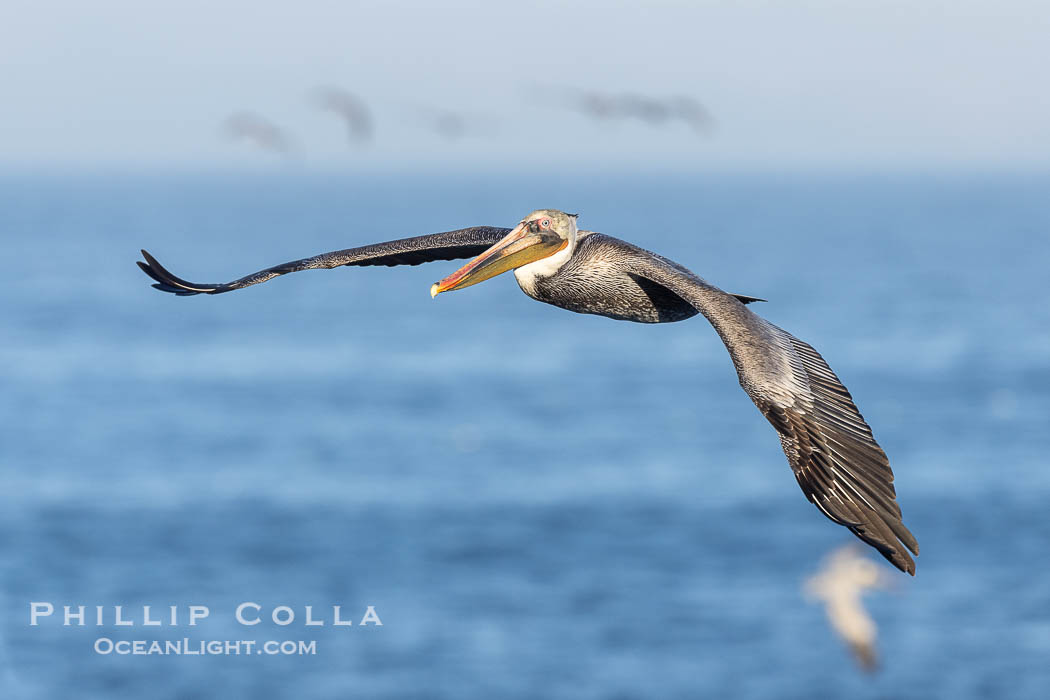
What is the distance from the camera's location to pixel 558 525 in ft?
229

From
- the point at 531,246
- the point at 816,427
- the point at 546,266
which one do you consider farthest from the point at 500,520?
the point at 816,427

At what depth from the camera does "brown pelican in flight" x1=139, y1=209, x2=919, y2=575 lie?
384 inches

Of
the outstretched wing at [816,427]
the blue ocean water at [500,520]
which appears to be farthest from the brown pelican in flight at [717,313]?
the blue ocean water at [500,520]

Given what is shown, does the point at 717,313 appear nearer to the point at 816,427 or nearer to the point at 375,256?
the point at 816,427

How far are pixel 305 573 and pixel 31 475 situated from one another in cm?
2456

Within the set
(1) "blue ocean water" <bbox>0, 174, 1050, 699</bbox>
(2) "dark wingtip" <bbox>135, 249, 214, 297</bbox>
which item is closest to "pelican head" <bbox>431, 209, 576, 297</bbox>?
(2) "dark wingtip" <bbox>135, 249, 214, 297</bbox>

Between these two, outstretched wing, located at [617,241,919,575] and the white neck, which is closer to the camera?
outstretched wing, located at [617,241,919,575]

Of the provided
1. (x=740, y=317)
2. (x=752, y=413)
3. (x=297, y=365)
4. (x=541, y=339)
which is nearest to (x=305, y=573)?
(x=752, y=413)

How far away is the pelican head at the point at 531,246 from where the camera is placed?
11.4 m

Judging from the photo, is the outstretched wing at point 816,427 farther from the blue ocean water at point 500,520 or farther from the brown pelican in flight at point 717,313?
the blue ocean water at point 500,520

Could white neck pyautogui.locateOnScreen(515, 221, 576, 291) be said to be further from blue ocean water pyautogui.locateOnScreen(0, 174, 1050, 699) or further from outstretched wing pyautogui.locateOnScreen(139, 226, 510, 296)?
blue ocean water pyautogui.locateOnScreen(0, 174, 1050, 699)

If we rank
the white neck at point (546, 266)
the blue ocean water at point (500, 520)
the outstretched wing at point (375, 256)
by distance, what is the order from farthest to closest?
the blue ocean water at point (500, 520) → the white neck at point (546, 266) → the outstretched wing at point (375, 256)

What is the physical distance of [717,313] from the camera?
10.3 meters

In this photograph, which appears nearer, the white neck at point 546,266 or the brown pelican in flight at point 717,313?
the brown pelican in flight at point 717,313
